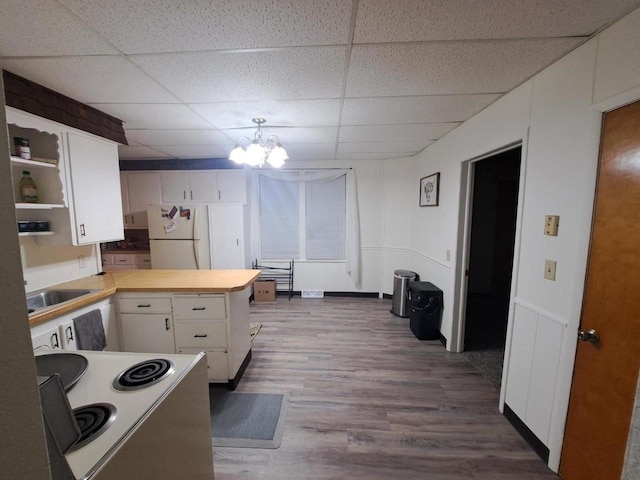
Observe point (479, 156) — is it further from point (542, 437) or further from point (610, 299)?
point (542, 437)

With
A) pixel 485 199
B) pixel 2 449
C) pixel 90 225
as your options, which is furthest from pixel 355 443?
pixel 485 199

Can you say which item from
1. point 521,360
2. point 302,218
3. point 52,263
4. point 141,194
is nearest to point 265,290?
point 302,218

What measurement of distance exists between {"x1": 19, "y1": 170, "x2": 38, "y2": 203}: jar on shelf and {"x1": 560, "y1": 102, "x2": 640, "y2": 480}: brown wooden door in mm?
3637

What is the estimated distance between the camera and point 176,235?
13.3 feet

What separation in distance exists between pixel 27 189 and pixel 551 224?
359 cm

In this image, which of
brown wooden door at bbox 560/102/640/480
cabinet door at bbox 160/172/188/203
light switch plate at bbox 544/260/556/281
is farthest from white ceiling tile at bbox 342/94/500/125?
cabinet door at bbox 160/172/188/203

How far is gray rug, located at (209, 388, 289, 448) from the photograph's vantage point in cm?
185

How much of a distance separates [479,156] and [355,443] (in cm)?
241

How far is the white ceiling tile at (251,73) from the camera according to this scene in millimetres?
1495

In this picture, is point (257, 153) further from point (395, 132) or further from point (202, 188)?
point (202, 188)

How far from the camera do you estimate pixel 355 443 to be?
1.82m

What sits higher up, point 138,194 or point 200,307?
point 138,194

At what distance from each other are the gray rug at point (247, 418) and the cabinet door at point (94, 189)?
1.70 meters

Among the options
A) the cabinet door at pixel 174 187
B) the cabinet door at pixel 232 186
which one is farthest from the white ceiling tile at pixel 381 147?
the cabinet door at pixel 174 187
